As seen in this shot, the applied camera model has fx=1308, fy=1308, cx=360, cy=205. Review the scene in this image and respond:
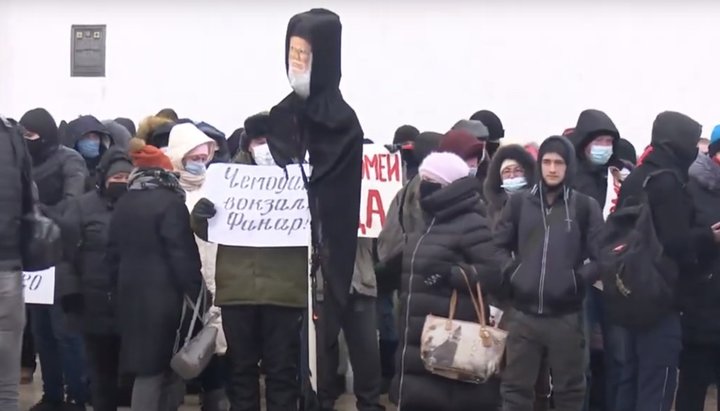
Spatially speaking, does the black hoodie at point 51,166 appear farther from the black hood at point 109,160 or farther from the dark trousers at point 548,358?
the dark trousers at point 548,358

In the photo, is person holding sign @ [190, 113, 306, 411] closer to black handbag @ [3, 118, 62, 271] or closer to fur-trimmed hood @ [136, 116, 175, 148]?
black handbag @ [3, 118, 62, 271]

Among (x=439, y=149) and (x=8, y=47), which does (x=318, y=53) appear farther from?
(x=8, y=47)

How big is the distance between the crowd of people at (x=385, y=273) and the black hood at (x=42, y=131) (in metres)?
0.05

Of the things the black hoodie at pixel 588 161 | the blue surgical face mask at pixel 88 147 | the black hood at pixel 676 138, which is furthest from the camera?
the blue surgical face mask at pixel 88 147

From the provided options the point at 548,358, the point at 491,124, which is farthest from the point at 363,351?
the point at 491,124

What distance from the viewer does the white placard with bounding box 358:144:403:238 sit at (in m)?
8.83

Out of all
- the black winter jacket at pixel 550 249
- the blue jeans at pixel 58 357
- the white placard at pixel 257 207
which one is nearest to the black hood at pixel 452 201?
the black winter jacket at pixel 550 249

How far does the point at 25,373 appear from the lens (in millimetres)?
10320

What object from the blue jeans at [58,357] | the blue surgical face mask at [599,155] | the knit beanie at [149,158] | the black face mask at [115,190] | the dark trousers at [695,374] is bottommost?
the blue jeans at [58,357]

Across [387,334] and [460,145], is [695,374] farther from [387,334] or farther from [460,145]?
[387,334]

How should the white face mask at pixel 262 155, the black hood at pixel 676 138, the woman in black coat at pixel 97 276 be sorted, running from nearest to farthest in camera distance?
the white face mask at pixel 262 155 < the black hood at pixel 676 138 < the woman in black coat at pixel 97 276

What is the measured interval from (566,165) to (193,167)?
7.64ft

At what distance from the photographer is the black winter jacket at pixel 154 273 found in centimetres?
741

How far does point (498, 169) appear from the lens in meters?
8.70
